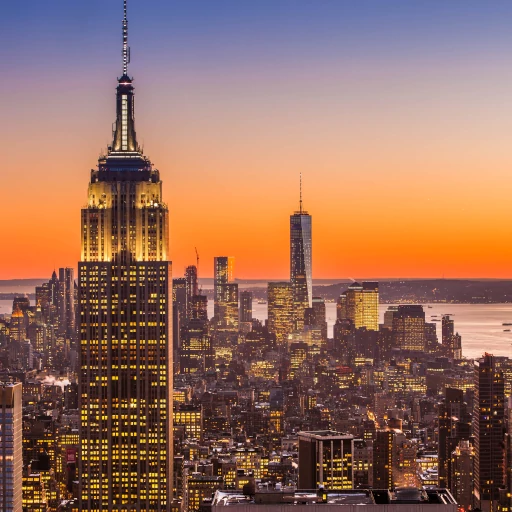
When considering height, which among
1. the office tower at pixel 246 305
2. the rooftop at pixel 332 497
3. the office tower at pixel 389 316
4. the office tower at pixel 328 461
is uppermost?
the office tower at pixel 246 305

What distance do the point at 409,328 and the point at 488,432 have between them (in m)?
53.1

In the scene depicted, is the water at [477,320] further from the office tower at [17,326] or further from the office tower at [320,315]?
the office tower at [320,315]

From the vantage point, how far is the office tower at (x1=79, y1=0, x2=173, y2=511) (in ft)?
132

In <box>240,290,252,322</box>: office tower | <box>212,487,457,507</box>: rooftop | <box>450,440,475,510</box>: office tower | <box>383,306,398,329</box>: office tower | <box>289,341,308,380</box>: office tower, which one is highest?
<box>240,290,252,322</box>: office tower

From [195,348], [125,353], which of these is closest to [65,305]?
[195,348]

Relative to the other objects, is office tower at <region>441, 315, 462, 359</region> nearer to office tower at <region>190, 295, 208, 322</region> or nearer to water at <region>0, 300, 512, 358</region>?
water at <region>0, 300, 512, 358</region>

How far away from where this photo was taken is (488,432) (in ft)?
158

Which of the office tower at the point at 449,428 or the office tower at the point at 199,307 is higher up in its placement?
the office tower at the point at 199,307

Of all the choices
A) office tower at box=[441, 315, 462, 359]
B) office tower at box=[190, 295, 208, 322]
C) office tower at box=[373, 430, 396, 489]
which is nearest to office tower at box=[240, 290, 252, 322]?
office tower at box=[190, 295, 208, 322]

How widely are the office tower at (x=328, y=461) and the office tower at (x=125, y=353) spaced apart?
4748 millimetres

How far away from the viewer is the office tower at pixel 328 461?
4119 cm

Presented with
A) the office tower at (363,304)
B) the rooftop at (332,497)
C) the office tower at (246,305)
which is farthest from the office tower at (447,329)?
the rooftop at (332,497)

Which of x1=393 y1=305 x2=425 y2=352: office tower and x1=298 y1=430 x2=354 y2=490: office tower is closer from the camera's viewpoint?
x1=298 y1=430 x2=354 y2=490: office tower

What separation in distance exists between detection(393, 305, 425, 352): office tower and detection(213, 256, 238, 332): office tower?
1403 cm
